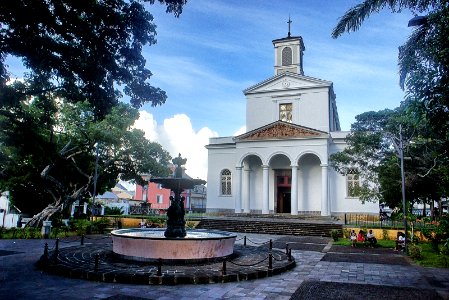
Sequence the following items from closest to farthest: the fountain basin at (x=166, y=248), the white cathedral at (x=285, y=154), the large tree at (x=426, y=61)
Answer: the large tree at (x=426, y=61)
the fountain basin at (x=166, y=248)
the white cathedral at (x=285, y=154)

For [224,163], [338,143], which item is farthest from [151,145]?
[338,143]

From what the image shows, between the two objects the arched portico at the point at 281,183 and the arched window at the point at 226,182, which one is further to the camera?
the arched window at the point at 226,182

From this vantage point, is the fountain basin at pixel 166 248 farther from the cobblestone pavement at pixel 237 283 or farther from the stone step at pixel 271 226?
the stone step at pixel 271 226

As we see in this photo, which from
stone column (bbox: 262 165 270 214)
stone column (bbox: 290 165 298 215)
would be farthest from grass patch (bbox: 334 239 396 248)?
stone column (bbox: 262 165 270 214)

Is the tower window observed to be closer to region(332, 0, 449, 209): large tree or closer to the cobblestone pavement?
the cobblestone pavement

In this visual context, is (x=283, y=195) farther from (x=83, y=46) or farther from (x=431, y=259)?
(x=83, y=46)

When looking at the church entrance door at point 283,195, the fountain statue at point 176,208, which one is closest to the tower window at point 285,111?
the church entrance door at point 283,195

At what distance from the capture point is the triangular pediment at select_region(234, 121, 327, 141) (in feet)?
102

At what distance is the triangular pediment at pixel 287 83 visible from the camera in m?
34.3

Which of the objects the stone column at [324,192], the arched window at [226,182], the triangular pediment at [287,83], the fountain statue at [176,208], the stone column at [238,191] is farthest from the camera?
the arched window at [226,182]

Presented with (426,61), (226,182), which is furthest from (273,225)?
(426,61)

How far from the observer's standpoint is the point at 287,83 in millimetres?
35438

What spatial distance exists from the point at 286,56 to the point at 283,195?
14829 millimetres

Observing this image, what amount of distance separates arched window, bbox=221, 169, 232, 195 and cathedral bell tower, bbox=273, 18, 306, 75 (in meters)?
12.0
